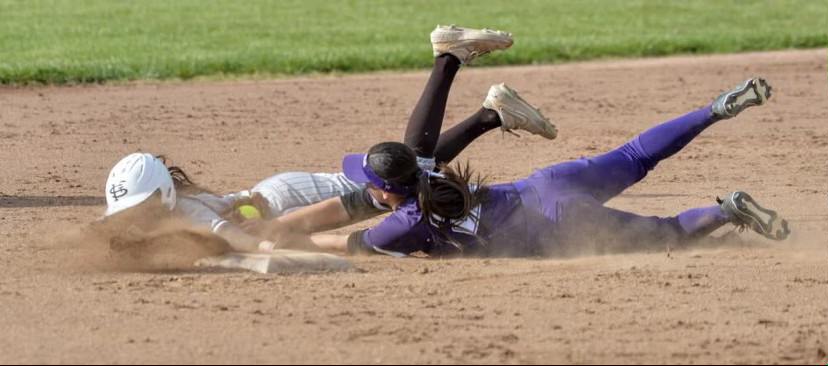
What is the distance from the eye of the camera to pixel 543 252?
7082 millimetres

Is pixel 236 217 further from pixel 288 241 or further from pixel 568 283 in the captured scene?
pixel 568 283

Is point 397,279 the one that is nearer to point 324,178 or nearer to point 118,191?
point 324,178

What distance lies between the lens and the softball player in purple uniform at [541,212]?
6.79 m

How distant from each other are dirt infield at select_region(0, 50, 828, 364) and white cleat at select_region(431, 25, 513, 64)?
1.41 meters

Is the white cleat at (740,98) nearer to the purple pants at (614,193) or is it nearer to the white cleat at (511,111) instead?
the purple pants at (614,193)

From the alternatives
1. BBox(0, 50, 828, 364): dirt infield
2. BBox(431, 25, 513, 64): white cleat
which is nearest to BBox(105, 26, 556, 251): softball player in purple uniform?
BBox(431, 25, 513, 64): white cleat

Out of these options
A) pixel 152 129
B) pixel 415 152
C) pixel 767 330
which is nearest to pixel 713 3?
pixel 152 129

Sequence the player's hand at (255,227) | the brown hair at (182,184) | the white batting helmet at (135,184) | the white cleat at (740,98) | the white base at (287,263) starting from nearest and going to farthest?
the white base at (287,263), the white batting helmet at (135,184), the player's hand at (255,227), the white cleat at (740,98), the brown hair at (182,184)

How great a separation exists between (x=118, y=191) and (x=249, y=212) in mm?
799

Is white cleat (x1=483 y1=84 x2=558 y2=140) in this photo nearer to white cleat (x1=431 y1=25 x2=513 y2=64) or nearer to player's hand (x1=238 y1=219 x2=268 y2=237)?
white cleat (x1=431 y1=25 x2=513 y2=64)

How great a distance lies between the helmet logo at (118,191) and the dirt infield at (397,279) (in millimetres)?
404

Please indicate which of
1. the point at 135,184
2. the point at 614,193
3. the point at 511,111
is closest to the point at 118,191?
the point at 135,184

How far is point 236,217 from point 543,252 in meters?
1.58

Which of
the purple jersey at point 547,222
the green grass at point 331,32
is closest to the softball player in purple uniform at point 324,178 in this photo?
the purple jersey at point 547,222
